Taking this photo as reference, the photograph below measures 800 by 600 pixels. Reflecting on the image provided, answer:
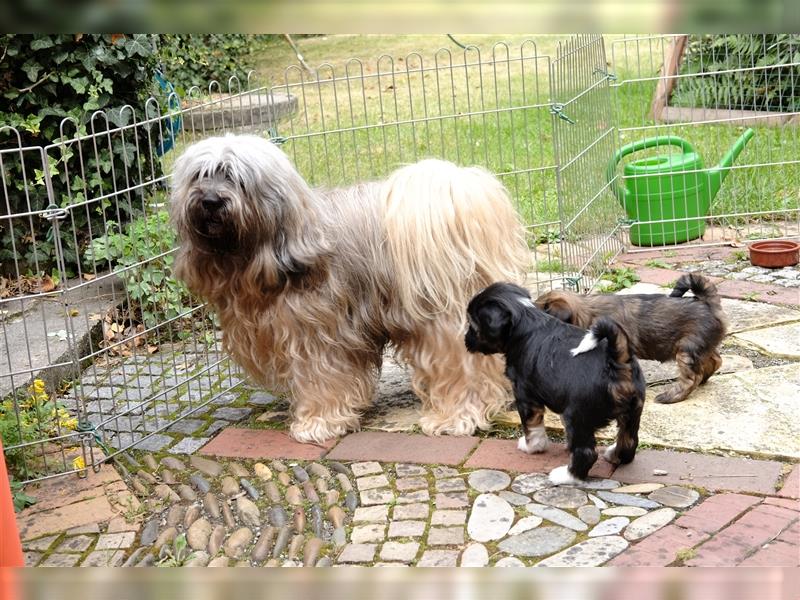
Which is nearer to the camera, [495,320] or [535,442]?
[495,320]

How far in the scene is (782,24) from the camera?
36 cm

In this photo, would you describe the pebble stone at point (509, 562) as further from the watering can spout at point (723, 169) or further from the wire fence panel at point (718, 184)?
the watering can spout at point (723, 169)

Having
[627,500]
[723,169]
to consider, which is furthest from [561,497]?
[723,169]

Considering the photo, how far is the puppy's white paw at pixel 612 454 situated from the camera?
373 cm

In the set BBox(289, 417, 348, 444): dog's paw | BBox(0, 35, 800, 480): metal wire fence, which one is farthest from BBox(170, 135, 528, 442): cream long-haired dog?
BBox(0, 35, 800, 480): metal wire fence

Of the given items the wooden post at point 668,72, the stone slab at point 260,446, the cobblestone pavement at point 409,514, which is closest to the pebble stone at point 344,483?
the cobblestone pavement at point 409,514

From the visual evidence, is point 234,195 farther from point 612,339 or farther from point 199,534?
point 612,339

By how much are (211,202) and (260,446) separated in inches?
48.6

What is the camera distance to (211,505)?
12.4ft

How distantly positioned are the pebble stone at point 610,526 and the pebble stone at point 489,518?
0.31 m

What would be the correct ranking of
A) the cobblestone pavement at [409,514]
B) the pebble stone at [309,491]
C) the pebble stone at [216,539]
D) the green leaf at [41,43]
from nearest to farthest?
the cobblestone pavement at [409,514] → the pebble stone at [216,539] → the pebble stone at [309,491] → the green leaf at [41,43]

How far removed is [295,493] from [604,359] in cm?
137

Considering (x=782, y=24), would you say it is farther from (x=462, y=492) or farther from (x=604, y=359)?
(x=462, y=492)

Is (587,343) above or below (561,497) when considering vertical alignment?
above
